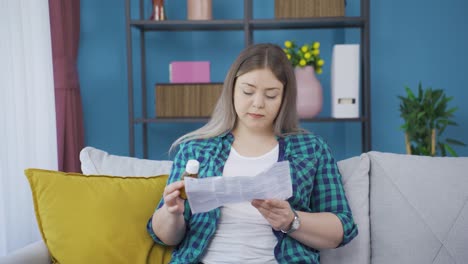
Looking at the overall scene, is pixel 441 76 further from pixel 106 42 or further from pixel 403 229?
pixel 106 42

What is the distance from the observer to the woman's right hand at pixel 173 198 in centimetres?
130

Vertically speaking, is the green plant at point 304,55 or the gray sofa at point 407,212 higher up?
the green plant at point 304,55

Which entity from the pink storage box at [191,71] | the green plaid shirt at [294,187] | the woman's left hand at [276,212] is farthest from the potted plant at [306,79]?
the woman's left hand at [276,212]

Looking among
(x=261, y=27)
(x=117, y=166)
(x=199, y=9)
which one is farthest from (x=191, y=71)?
(x=117, y=166)

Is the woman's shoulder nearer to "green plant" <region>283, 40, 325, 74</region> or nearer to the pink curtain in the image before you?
"green plant" <region>283, 40, 325, 74</region>

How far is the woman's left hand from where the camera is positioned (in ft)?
4.26

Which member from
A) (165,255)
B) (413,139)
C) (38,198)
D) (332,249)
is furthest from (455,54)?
(38,198)

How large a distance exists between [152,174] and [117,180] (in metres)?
0.17

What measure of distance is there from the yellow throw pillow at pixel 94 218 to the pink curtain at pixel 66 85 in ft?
3.41

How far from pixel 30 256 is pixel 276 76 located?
2.77 ft

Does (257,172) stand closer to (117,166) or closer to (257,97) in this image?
(257,97)

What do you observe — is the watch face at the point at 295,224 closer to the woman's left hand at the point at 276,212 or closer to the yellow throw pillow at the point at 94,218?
the woman's left hand at the point at 276,212

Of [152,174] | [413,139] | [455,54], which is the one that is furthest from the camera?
[455,54]

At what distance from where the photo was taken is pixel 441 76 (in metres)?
3.01
